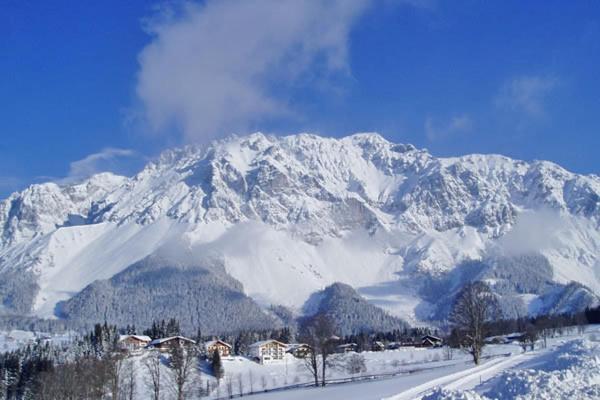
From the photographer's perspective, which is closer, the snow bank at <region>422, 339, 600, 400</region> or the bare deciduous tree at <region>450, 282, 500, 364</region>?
the snow bank at <region>422, 339, 600, 400</region>

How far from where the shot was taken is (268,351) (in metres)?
139

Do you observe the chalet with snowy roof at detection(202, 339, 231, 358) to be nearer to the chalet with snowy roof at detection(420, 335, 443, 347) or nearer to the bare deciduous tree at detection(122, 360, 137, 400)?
the bare deciduous tree at detection(122, 360, 137, 400)

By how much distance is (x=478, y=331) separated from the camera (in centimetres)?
6206

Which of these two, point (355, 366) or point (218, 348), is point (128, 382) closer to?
point (355, 366)

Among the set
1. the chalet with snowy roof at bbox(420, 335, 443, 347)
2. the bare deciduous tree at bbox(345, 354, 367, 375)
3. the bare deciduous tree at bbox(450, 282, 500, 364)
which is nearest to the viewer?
the bare deciduous tree at bbox(450, 282, 500, 364)

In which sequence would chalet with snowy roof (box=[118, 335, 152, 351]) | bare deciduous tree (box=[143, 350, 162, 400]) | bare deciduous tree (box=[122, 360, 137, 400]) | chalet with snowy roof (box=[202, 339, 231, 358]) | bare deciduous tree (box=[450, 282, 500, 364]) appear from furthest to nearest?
chalet with snowy roof (box=[118, 335, 152, 351]) → chalet with snowy roof (box=[202, 339, 231, 358]) → bare deciduous tree (box=[143, 350, 162, 400]) → bare deciduous tree (box=[122, 360, 137, 400]) → bare deciduous tree (box=[450, 282, 500, 364])

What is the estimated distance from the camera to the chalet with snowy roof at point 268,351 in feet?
448

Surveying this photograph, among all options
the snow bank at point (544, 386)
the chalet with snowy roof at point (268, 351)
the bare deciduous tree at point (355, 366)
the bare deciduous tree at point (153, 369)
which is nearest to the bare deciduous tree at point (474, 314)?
the snow bank at point (544, 386)

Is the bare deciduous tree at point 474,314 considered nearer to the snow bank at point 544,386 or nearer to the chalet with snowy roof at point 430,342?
the snow bank at point 544,386

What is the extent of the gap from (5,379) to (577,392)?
90745 mm

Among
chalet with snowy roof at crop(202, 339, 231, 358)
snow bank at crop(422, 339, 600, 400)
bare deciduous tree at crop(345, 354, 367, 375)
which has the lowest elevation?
bare deciduous tree at crop(345, 354, 367, 375)

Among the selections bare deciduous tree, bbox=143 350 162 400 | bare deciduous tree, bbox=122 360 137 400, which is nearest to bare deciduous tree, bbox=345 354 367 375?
bare deciduous tree, bbox=143 350 162 400

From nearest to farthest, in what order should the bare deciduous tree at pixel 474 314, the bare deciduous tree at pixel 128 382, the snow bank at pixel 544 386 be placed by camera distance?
the snow bank at pixel 544 386 → the bare deciduous tree at pixel 474 314 → the bare deciduous tree at pixel 128 382

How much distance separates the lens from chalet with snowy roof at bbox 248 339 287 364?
448ft
